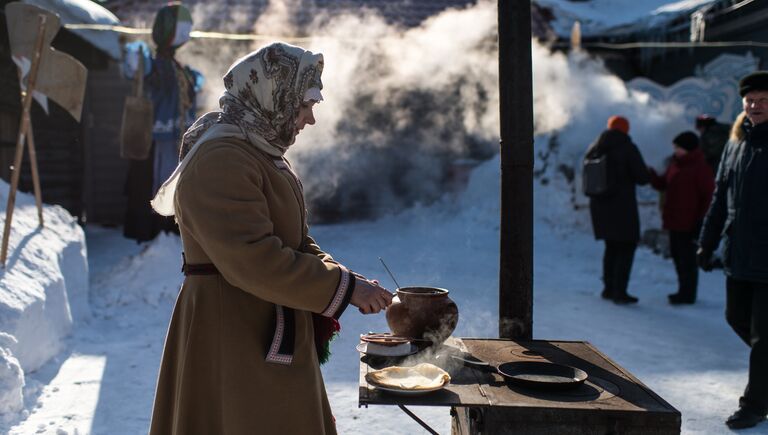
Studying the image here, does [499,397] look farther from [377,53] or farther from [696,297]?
[377,53]

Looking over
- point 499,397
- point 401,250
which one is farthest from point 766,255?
point 401,250

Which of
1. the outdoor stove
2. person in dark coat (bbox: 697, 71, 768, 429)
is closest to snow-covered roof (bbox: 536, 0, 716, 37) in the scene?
person in dark coat (bbox: 697, 71, 768, 429)

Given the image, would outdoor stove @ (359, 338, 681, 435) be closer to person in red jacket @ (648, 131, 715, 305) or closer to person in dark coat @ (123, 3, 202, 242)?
person in red jacket @ (648, 131, 715, 305)

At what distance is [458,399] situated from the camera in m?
2.25

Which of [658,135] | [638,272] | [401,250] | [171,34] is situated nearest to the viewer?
[171,34]

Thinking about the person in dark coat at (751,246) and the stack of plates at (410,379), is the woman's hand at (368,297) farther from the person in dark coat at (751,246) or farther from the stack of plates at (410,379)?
the person in dark coat at (751,246)

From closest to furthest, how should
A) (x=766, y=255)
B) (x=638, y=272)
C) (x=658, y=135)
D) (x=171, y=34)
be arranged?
(x=766, y=255) < (x=171, y=34) < (x=638, y=272) < (x=658, y=135)

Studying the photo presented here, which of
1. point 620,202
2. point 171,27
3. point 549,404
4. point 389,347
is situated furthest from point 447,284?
point 549,404

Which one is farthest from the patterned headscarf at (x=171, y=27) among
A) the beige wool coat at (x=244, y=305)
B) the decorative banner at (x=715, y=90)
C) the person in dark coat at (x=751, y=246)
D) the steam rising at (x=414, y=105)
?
the decorative banner at (x=715, y=90)

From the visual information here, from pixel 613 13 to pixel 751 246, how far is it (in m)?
10.9

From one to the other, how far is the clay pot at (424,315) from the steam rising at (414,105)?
8912 millimetres

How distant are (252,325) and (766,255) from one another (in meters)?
3.12

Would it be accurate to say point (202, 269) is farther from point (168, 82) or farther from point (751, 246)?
point (168, 82)

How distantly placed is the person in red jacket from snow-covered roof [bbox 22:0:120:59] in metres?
7.32
